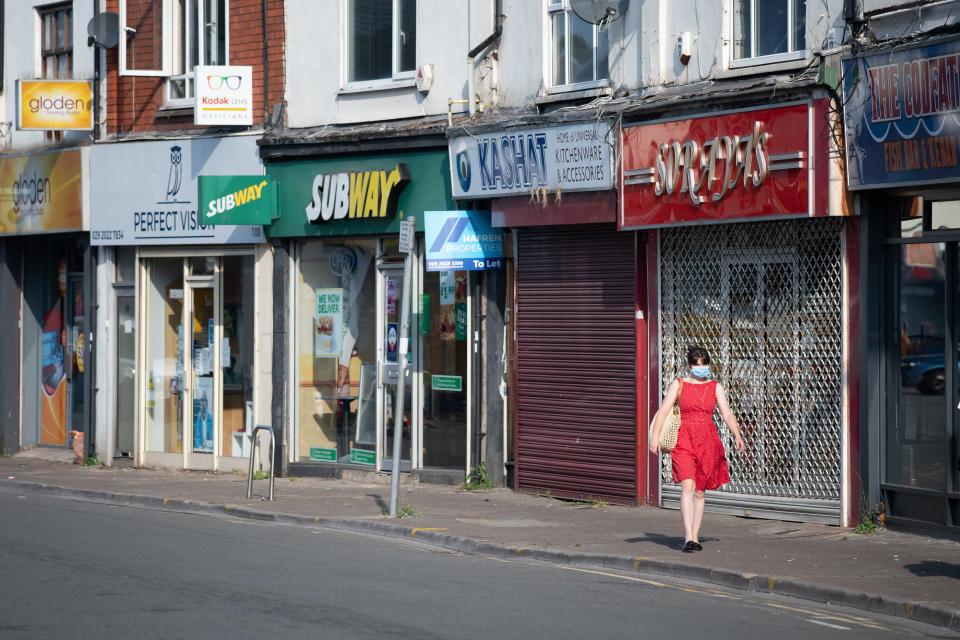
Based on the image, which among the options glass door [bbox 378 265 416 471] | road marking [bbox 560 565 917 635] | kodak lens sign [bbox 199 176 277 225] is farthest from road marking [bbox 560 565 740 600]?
kodak lens sign [bbox 199 176 277 225]

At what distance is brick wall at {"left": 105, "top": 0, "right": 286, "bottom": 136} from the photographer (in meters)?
18.2

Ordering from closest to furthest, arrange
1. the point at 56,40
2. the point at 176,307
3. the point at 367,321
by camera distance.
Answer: the point at 367,321 < the point at 176,307 < the point at 56,40

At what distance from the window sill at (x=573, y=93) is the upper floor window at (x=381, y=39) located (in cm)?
239

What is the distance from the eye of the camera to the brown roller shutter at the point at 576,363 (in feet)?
47.9

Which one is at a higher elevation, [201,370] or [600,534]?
[201,370]

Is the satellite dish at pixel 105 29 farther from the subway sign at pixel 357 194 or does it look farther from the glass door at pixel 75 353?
the subway sign at pixel 357 194

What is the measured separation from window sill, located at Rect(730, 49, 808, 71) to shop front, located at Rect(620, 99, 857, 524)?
1.86 ft

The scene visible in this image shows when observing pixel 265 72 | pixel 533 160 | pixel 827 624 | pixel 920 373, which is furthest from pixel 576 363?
pixel 827 624

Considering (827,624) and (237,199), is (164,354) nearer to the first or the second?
(237,199)

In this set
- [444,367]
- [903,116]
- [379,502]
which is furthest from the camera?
[444,367]

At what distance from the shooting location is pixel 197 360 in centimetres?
1934

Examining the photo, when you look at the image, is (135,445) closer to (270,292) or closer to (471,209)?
(270,292)

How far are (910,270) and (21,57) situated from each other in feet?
51.3

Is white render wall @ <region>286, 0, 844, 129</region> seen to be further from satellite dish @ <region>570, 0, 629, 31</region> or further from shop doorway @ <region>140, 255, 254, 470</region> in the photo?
shop doorway @ <region>140, 255, 254, 470</region>
